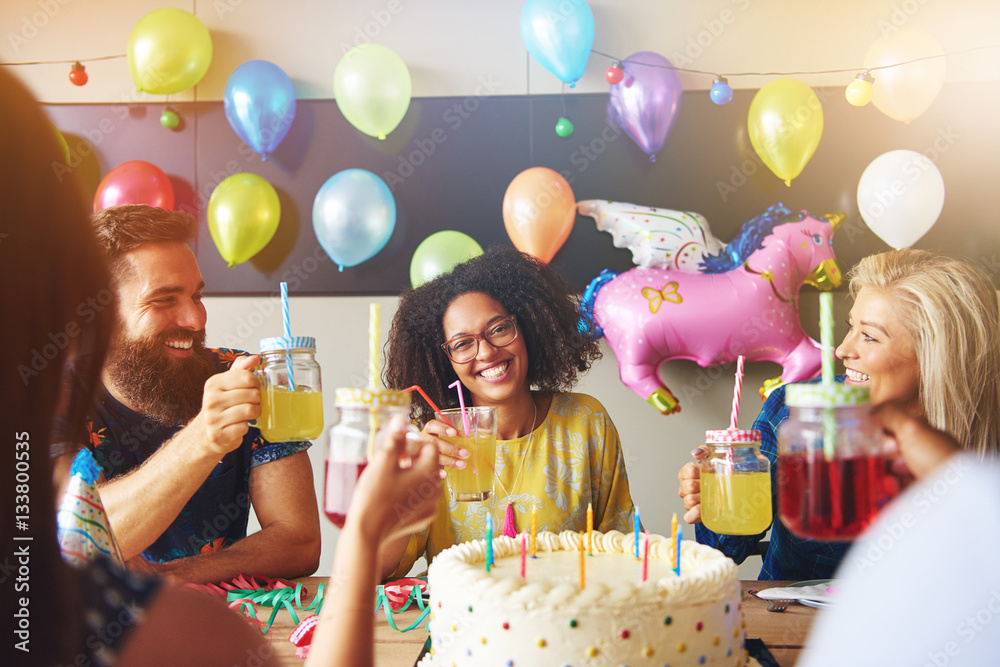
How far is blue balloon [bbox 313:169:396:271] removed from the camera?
3.19m

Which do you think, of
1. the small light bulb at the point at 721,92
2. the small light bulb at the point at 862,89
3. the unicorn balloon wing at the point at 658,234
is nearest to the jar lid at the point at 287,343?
the unicorn balloon wing at the point at 658,234

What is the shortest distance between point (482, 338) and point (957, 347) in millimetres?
1230

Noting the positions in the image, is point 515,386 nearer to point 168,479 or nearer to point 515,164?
point 168,479

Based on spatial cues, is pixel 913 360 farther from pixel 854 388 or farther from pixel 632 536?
pixel 854 388

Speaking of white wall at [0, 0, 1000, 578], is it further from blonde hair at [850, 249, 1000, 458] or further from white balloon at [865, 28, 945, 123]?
blonde hair at [850, 249, 1000, 458]

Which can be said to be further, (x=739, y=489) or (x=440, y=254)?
(x=440, y=254)

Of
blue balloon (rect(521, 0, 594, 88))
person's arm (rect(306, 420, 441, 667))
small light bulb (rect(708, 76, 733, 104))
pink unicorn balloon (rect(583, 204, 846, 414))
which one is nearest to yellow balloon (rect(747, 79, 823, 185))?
small light bulb (rect(708, 76, 733, 104))

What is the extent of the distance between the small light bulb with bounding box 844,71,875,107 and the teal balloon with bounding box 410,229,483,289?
65.4 inches

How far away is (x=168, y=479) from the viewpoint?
1.63m

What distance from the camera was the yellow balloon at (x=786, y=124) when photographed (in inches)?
120

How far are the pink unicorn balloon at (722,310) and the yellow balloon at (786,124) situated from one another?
0.27 metres

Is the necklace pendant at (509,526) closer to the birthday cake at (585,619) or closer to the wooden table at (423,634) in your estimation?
the wooden table at (423,634)

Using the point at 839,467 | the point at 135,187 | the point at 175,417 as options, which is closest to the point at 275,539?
the point at 175,417

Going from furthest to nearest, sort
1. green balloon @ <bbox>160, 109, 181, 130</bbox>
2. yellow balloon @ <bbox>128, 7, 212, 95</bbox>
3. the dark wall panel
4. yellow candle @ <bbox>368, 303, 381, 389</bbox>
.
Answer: green balloon @ <bbox>160, 109, 181, 130</bbox>
the dark wall panel
yellow balloon @ <bbox>128, 7, 212, 95</bbox>
yellow candle @ <bbox>368, 303, 381, 389</bbox>
